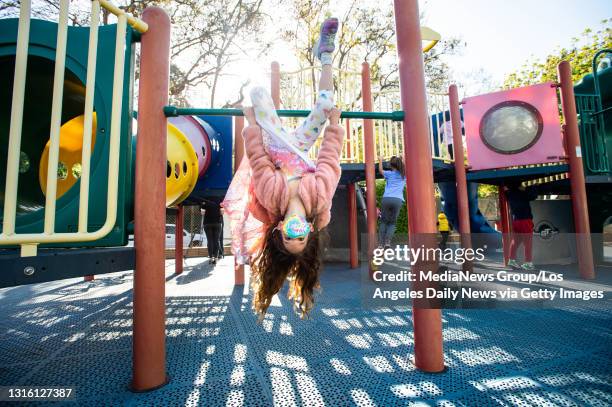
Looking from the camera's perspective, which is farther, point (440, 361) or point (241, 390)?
point (440, 361)

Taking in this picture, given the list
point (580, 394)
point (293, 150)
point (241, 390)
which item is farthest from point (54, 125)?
point (580, 394)

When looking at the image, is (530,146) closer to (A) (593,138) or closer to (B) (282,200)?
(A) (593,138)

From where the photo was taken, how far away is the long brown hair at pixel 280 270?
2023 mm

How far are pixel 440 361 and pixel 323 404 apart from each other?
70cm

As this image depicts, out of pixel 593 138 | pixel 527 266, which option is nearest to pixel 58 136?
pixel 527 266

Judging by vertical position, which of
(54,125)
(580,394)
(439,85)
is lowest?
(580,394)

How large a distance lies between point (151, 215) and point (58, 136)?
52 centimetres

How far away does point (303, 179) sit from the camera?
5.97 feet

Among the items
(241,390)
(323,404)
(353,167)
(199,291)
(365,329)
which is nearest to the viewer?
(323,404)

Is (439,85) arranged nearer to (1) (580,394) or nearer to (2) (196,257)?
(2) (196,257)

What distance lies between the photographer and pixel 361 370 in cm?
170

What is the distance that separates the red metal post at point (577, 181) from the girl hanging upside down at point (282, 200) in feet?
13.4

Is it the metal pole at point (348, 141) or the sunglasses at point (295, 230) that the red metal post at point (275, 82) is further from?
the sunglasses at point (295, 230)

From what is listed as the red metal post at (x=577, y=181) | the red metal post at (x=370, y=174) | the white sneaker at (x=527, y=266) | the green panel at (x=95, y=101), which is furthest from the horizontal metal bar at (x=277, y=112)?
the white sneaker at (x=527, y=266)
